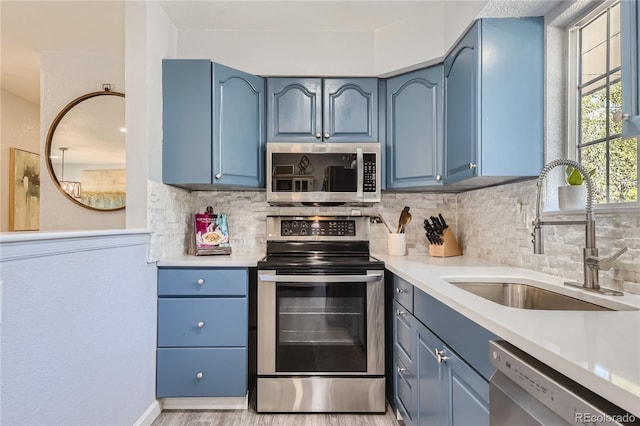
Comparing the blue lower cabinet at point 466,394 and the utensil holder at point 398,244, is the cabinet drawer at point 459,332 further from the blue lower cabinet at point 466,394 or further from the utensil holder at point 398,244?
the utensil holder at point 398,244

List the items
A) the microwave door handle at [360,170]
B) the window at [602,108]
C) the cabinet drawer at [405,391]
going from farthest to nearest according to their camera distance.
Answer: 1. the microwave door handle at [360,170]
2. the cabinet drawer at [405,391]
3. the window at [602,108]

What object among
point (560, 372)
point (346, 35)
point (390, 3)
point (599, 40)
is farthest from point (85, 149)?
point (599, 40)

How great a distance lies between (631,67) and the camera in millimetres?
928

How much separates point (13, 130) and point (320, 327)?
3606 millimetres

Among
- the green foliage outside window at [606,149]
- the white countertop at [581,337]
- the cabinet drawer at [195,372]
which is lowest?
the cabinet drawer at [195,372]

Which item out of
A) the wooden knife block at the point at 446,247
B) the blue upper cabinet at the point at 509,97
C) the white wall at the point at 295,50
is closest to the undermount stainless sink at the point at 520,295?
the blue upper cabinet at the point at 509,97

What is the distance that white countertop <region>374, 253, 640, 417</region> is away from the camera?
0.56 metres

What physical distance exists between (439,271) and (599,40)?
126 centimetres

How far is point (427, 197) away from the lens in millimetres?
2670

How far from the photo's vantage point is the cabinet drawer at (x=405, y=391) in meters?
1.64

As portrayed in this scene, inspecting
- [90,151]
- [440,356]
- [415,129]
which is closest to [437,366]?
[440,356]

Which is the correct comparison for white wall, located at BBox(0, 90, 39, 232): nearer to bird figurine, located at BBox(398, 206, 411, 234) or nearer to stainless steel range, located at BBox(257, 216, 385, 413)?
stainless steel range, located at BBox(257, 216, 385, 413)

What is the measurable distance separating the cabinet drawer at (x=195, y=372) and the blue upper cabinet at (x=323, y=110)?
57.9 inches

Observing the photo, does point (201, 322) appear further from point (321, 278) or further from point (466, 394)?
point (466, 394)
